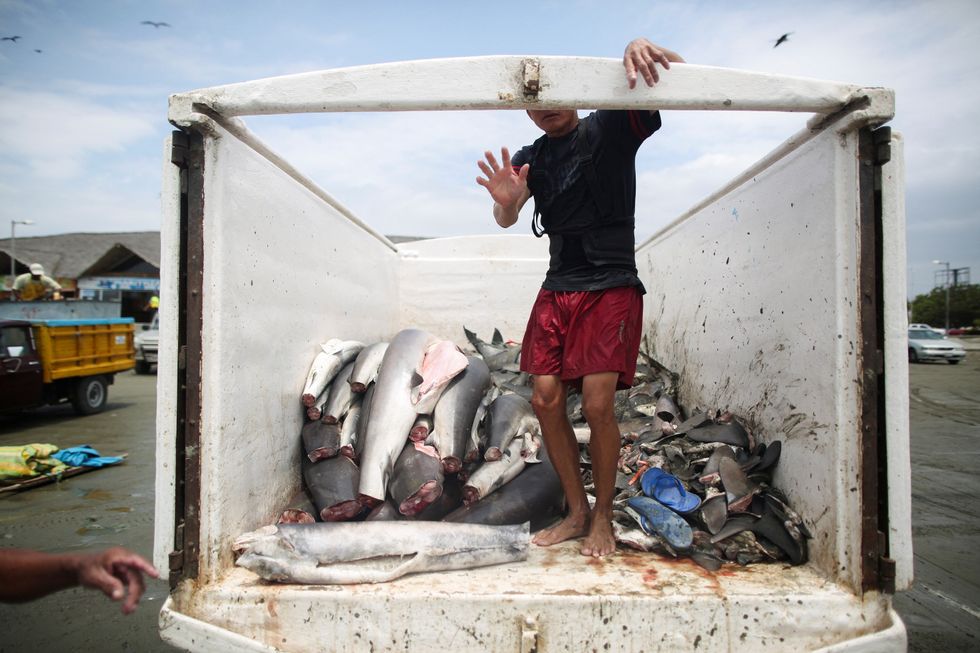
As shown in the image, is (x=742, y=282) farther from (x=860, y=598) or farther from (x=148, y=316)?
(x=148, y=316)

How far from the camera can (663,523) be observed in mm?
2246

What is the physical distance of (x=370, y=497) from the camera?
2.54m

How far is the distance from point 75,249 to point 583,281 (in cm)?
3351

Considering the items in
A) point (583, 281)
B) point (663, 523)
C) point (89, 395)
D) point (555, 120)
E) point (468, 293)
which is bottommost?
point (89, 395)

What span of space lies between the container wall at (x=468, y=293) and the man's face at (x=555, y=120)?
2.83 m

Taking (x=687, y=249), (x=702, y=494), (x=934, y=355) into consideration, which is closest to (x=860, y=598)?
(x=702, y=494)

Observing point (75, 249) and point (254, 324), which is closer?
point (254, 324)

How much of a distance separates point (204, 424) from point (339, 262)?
1791 mm

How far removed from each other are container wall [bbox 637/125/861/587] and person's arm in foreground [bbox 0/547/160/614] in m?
1.94

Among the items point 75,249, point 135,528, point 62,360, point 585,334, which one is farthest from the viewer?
point 75,249

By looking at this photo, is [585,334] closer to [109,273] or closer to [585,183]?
[585,183]

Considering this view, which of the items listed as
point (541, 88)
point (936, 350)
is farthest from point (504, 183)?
point (936, 350)

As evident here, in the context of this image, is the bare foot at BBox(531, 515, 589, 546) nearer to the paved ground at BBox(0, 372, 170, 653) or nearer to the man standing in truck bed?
the man standing in truck bed

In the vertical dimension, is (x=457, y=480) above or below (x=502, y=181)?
below
